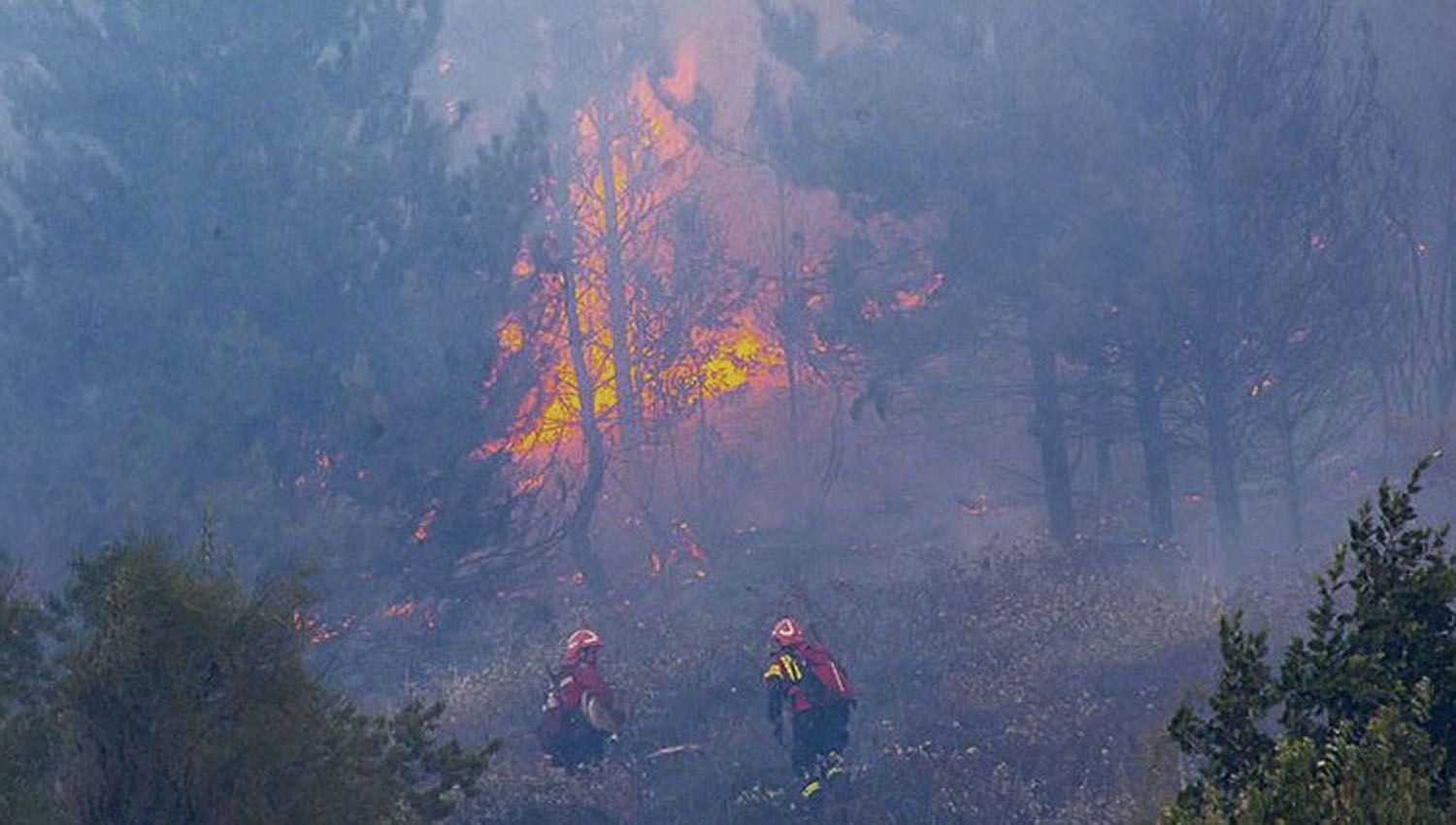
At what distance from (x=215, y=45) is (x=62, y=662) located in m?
11.7

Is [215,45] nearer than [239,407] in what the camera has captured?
No

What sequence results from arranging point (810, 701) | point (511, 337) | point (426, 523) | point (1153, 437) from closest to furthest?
point (810, 701), point (426, 523), point (511, 337), point (1153, 437)

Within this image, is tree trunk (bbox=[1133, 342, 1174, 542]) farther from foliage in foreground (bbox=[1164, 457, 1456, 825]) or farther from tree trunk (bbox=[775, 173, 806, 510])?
foliage in foreground (bbox=[1164, 457, 1456, 825])

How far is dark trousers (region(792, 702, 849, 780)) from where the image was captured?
10977 mm

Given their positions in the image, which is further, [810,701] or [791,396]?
[791,396]

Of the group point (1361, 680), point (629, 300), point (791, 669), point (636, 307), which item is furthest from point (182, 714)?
point (629, 300)

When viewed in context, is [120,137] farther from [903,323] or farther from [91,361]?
[903,323]

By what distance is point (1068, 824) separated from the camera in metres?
9.69

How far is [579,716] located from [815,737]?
194 centimetres

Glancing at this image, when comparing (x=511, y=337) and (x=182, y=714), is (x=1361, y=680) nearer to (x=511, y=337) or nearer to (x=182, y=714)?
(x=182, y=714)

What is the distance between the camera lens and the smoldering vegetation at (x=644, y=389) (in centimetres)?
969

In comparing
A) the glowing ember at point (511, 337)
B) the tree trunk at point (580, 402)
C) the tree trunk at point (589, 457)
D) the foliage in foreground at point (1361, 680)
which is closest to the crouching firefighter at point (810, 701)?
the tree trunk at point (589, 457)

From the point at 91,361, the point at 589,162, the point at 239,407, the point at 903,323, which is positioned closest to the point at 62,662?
the point at 239,407

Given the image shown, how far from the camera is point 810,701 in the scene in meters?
11.0
